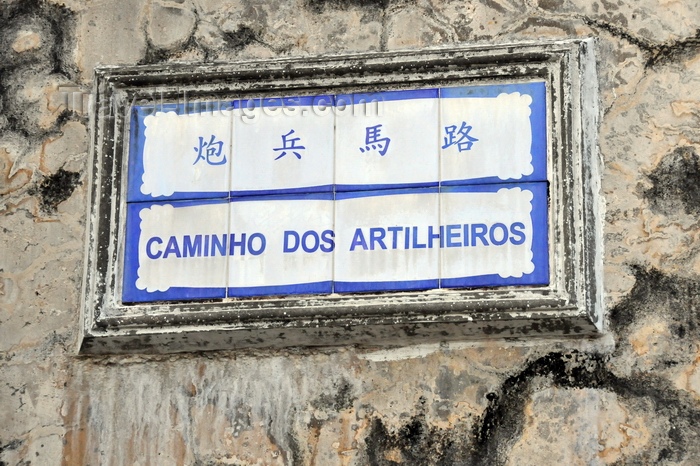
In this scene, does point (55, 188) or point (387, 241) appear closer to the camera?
point (387, 241)

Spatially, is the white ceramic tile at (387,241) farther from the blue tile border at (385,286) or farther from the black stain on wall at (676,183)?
the black stain on wall at (676,183)

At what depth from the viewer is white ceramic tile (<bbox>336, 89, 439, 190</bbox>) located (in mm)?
2471

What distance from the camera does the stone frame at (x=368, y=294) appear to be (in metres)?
2.36

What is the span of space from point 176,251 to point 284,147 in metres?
0.29

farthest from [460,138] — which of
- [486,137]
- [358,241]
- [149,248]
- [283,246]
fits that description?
[149,248]

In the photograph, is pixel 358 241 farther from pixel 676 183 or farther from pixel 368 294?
pixel 676 183

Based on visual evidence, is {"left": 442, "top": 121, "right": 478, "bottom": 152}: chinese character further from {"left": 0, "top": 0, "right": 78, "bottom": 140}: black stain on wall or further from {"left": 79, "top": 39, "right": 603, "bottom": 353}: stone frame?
{"left": 0, "top": 0, "right": 78, "bottom": 140}: black stain on wall

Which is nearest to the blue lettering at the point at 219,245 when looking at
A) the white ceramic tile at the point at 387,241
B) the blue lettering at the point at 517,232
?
the white ceramic tile at the point at 387,241

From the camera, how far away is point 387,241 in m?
2.43

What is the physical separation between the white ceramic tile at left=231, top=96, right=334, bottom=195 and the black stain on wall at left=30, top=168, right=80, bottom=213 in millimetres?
348

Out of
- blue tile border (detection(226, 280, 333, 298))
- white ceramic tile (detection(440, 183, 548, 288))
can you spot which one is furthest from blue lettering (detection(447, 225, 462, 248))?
blue tile border (detection(226, 280, 333, 298))

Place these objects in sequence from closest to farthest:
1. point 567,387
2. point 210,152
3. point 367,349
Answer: point 567,387
point 367,349
point 210,152

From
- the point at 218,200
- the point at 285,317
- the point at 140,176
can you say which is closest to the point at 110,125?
the point at 140,176

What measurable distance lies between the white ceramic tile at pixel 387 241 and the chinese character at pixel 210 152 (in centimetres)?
27
